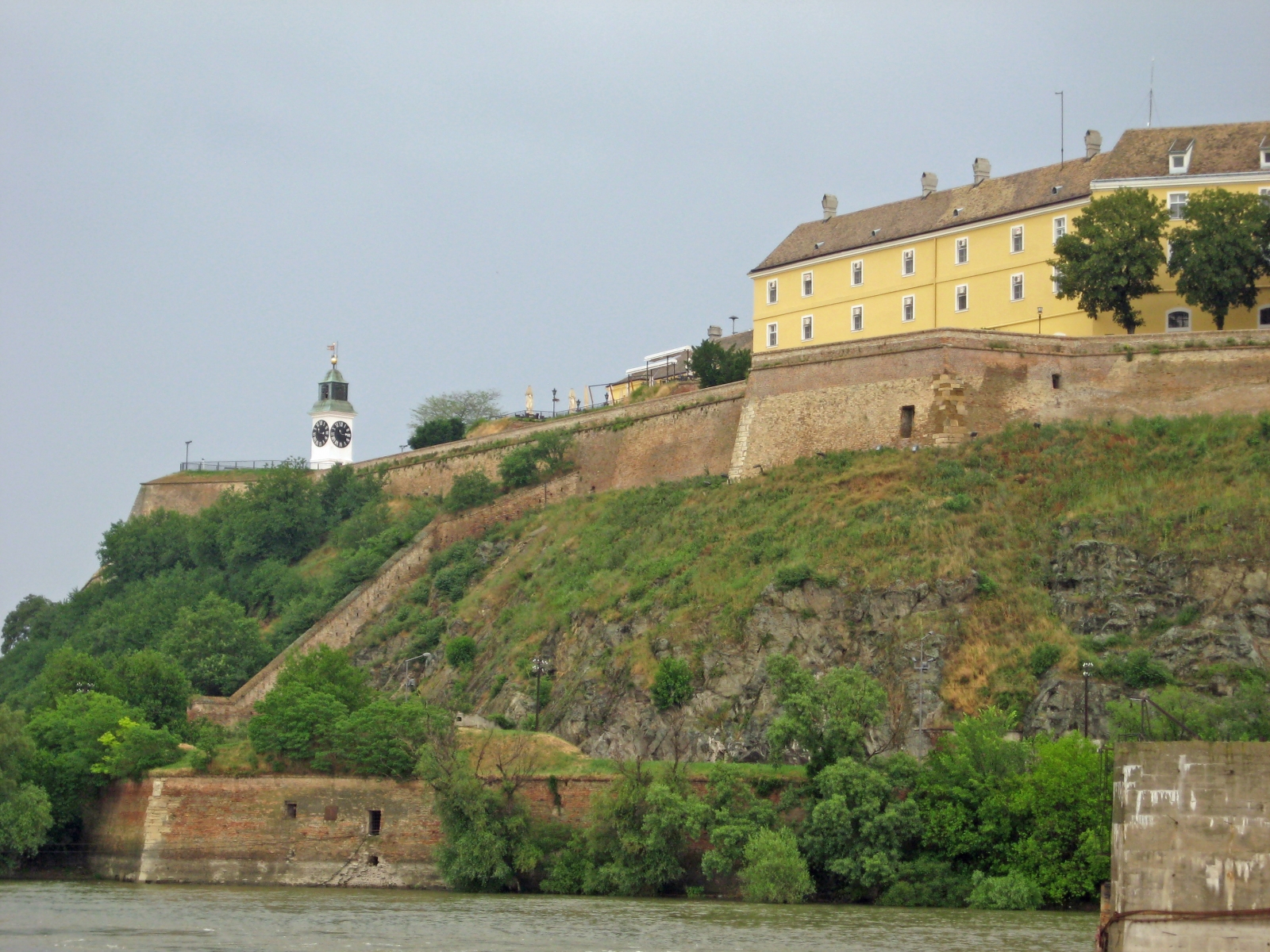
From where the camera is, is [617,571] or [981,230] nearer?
[617,571]

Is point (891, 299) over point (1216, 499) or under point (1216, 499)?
over

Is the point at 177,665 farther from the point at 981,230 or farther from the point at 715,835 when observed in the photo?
the point at 981,230

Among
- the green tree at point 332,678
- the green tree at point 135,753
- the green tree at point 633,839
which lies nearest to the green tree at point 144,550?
the green tree at point 332,678

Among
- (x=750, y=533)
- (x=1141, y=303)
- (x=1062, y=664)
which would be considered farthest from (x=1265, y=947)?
(x=1141, y=303)

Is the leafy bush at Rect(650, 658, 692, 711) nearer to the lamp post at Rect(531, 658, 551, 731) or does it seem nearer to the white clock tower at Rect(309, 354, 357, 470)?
the lamp post at Rect(531, 658, 551, 731)

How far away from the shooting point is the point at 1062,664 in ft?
169

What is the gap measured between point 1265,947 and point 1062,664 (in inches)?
1209

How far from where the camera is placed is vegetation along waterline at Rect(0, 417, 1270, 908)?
46.4 metres

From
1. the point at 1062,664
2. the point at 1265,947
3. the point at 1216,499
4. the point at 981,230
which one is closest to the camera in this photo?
the point at 1265,947

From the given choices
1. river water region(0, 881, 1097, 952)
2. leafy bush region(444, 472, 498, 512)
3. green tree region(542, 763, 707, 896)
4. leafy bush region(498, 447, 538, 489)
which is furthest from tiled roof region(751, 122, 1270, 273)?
river water region(0, 881, 1097, 952)

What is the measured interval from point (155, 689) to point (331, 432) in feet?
122

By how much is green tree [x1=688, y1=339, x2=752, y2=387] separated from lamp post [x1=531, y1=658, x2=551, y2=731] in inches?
761

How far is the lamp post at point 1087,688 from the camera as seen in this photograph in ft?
157

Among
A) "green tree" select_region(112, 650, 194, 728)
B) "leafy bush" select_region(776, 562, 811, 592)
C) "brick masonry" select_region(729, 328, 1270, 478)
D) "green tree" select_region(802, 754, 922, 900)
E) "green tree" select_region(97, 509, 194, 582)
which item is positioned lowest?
"green tree" select_region(802, 754, 922, 900)
